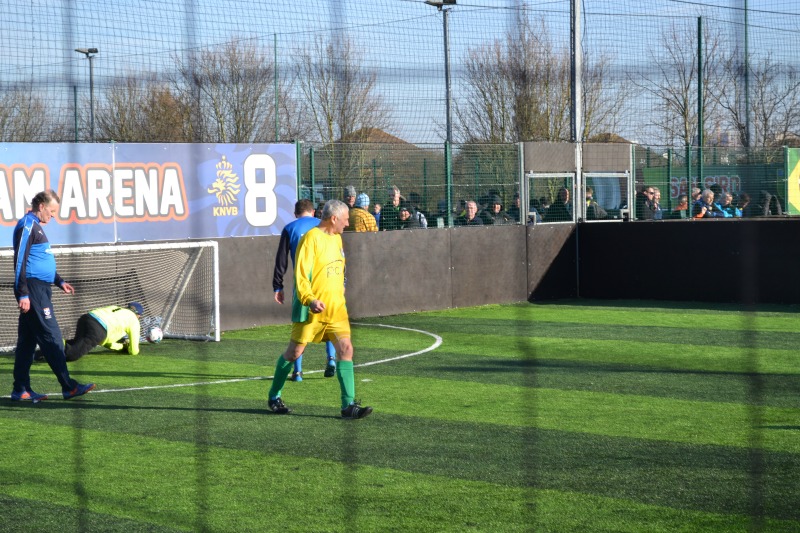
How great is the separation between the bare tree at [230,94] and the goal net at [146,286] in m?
1.70

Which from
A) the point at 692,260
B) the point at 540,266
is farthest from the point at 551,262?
the point at 692,260

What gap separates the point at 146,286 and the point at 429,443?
7.79 metres

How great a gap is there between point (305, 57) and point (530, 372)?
3758mm

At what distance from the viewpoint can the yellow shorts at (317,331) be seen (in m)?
8.51

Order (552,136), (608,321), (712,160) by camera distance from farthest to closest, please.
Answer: (712,160), (552,136), (608,321)

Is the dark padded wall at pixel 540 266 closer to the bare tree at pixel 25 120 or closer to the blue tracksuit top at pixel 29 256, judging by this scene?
the bare tree at pixel 25 120

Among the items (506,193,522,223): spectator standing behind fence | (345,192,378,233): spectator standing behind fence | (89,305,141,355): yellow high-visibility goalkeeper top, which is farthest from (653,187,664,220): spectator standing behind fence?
(89,305,141,355): yellow high-visibility goalkeeper top

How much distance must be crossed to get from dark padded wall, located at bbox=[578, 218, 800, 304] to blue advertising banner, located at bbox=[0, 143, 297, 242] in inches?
243

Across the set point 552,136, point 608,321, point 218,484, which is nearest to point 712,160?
point 552,136

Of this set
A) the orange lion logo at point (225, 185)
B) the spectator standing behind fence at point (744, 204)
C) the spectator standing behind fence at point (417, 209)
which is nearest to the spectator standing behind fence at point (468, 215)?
the spectator standing behind fence at point (417, 209)

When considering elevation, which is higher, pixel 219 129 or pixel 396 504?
pixel 219 129

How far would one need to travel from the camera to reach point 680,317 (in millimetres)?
15953

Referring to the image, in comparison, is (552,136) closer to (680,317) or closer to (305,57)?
(680,317)

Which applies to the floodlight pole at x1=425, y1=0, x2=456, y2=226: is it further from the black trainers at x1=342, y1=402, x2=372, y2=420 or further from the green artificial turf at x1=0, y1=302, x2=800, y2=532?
the black trainers at x1=342, y1=402, x2=372, y2=420
